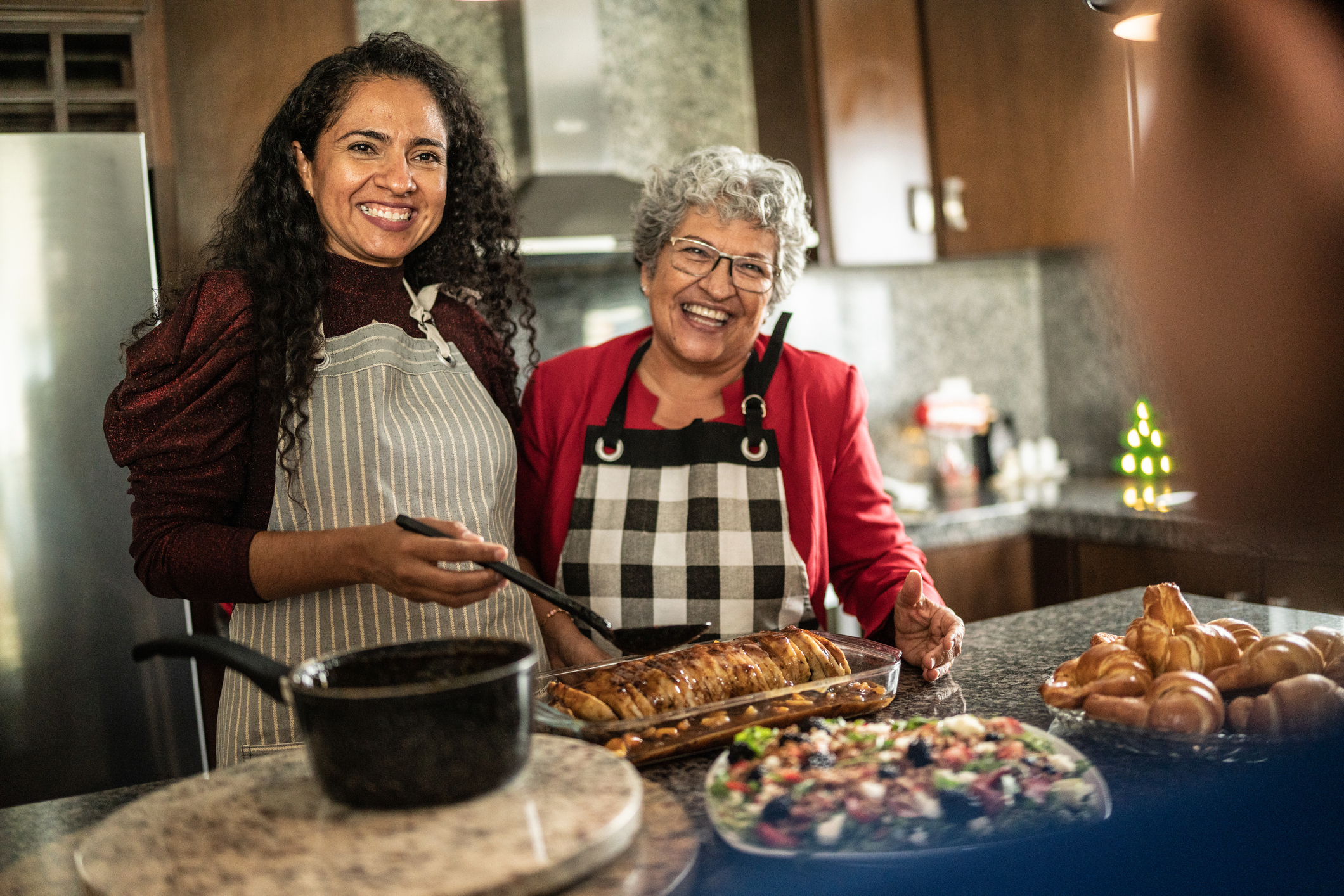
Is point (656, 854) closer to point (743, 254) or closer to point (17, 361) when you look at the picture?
point (743, 254)

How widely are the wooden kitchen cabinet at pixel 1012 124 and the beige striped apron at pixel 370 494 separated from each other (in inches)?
87.6

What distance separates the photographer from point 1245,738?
2.92ft

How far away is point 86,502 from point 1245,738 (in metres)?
2.11

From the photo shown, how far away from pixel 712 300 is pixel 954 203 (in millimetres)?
1803

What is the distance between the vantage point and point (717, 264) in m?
1.74

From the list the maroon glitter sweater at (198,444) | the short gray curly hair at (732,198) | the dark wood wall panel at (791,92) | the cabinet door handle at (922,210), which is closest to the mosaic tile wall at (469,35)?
the dark wood wall panel at (791,92)

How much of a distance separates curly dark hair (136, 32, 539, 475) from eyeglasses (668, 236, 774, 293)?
287 millimetres

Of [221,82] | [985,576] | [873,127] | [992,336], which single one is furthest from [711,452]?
[992,336]

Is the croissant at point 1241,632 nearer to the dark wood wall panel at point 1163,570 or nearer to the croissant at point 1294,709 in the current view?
the croissant at point 1294,709

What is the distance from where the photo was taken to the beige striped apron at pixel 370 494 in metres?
1.37

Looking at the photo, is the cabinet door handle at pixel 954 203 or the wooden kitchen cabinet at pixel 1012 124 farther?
the cabinet door handle at pixel 954 203


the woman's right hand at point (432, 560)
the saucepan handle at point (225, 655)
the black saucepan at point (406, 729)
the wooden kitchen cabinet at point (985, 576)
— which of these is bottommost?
the wooden kitchen cabinet at point (985, 576)

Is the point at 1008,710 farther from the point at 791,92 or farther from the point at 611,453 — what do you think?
the point at 791,92

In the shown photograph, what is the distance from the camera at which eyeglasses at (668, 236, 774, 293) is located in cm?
174
